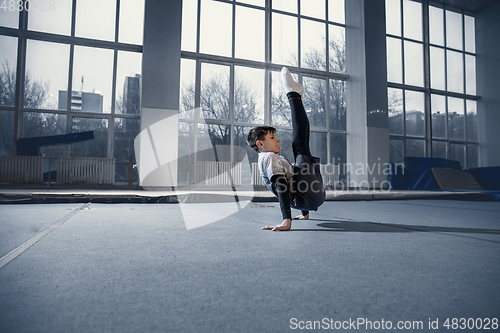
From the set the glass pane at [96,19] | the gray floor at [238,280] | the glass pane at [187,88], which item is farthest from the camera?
the glass pane at [187,88]

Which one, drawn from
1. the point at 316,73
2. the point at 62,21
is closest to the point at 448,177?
the point at 316,73

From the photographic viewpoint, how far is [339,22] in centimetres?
867

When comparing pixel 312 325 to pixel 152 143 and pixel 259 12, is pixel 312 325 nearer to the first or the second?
pixel 152 143

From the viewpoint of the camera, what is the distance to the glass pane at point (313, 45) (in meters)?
8.23

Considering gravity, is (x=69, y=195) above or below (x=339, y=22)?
below

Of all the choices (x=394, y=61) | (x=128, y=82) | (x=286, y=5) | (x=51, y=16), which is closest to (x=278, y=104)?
(x=286, y=5)

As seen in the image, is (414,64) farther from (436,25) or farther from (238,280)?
(238,280)

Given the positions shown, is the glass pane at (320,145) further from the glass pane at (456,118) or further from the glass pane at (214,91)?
the glass pane at (456,118)

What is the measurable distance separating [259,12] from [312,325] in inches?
334

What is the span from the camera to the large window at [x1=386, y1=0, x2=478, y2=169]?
8859 mm

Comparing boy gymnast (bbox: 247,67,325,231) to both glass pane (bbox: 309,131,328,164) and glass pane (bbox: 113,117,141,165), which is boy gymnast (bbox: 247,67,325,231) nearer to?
glass pane (bbox: 113,117,141,165)

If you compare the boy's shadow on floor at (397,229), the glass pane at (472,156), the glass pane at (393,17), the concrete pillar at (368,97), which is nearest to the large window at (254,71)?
the concrete pillar at (368,97)

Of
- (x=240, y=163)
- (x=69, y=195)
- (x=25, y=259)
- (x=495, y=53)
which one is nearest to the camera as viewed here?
(x=25, y=259)

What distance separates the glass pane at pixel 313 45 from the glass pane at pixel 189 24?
112 inches
